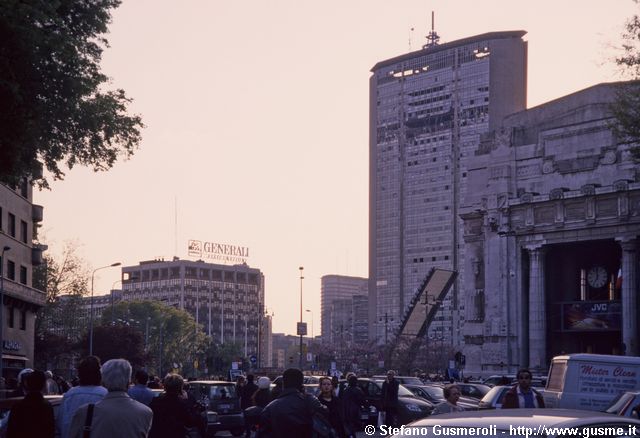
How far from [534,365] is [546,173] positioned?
45.9ft

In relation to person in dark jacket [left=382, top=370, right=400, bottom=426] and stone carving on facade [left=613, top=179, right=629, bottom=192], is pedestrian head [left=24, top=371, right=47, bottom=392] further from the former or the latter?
stone carving on facade [left=613, top=179, right=629, bottom=192]

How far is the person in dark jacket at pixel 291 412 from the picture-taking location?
13.3 metres

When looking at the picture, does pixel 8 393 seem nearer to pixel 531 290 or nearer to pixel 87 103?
pixel 87 103

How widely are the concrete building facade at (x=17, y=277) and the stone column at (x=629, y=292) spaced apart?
37529mm

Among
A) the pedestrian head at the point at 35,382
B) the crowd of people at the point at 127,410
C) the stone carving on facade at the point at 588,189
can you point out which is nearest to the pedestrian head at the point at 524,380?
the crowd of people at the point at 127,410

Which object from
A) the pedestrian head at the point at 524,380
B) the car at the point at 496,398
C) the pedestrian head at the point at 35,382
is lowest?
the car at the point at 496,398

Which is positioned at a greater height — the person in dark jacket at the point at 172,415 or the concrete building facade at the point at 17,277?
the concrete building facade at the point at 17,277

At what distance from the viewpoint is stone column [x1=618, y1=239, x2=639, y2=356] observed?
74250 mm

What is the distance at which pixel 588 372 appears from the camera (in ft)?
91.6

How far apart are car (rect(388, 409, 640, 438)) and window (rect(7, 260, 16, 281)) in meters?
56.3

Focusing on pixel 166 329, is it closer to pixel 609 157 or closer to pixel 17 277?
pixel 609 157

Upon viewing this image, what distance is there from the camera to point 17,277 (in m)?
65.2

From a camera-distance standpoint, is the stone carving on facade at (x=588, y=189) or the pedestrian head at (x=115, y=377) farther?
the stone carving on facade at (x=588, y=189)

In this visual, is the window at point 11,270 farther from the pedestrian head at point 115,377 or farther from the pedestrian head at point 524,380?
the pedestrian head at point 115,377
